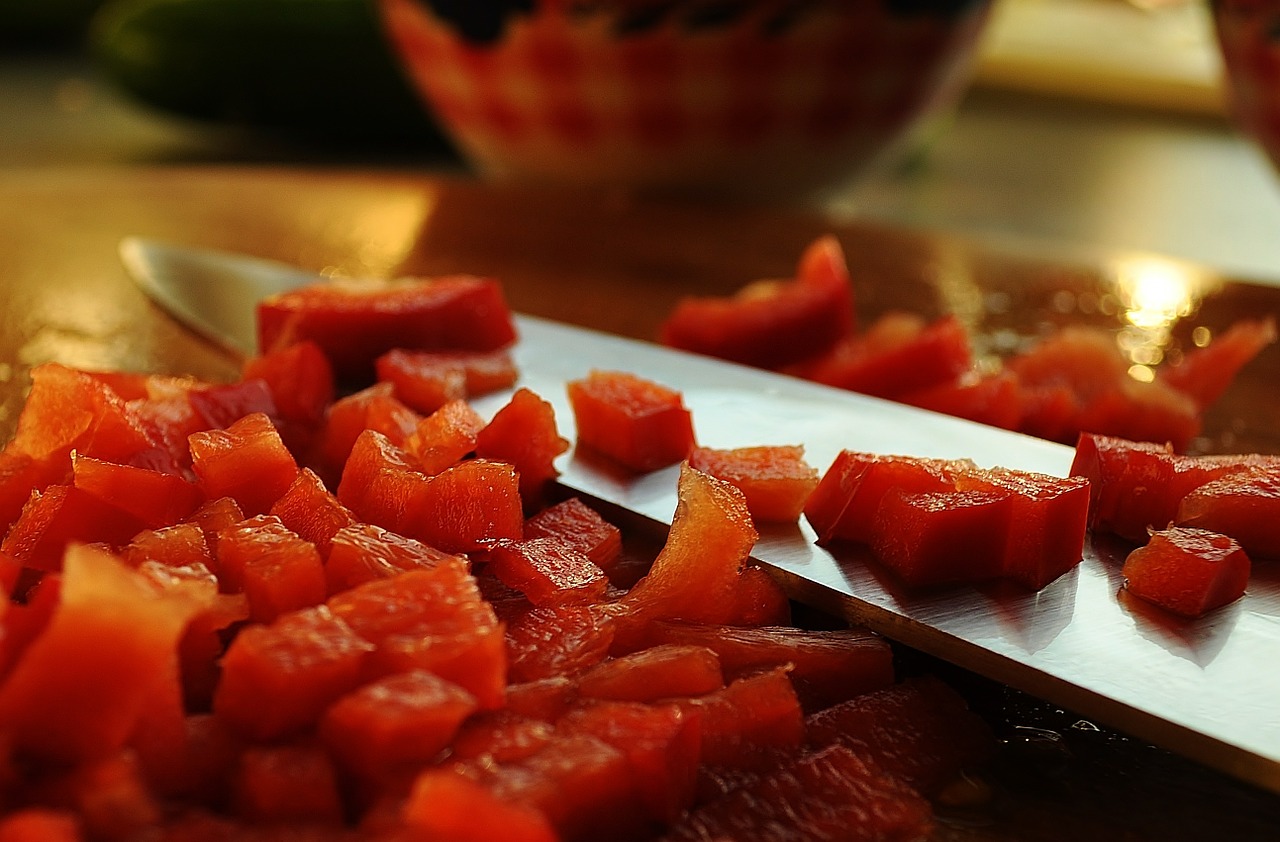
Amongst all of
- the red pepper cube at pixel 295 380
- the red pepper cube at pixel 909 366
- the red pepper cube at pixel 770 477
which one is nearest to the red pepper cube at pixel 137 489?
the red pepper cube at pixel 295 380

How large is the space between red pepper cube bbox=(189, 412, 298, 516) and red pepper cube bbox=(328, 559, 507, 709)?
240 millimetres

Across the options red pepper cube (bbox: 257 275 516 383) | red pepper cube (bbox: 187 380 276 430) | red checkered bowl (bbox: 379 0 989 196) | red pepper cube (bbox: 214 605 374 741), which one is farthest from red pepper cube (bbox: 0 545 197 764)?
red checkered bowl (bbox: 379 0 989 196)

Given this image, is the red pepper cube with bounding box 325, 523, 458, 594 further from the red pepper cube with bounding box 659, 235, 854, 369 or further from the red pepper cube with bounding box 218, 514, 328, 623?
the red pepper cube with bounding box 659, 235, 854, 369

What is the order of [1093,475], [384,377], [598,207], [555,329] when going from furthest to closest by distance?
[598,207]
[555,329]
[384,377]
[1093,475]

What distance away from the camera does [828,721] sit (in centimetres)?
101

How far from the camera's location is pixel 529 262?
2098 mm

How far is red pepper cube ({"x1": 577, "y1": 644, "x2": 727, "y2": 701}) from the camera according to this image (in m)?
0.98

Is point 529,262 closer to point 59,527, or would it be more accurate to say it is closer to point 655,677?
point 59,527

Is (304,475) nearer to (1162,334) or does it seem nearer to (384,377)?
(384,377)

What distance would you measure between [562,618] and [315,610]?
204 millimetres

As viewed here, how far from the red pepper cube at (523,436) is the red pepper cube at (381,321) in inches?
13.0

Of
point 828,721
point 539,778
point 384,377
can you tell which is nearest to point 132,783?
point 539,778

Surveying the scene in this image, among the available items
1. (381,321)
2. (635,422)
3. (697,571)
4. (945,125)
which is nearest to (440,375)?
(381,321)

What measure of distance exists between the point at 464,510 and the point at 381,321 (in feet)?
1.56
